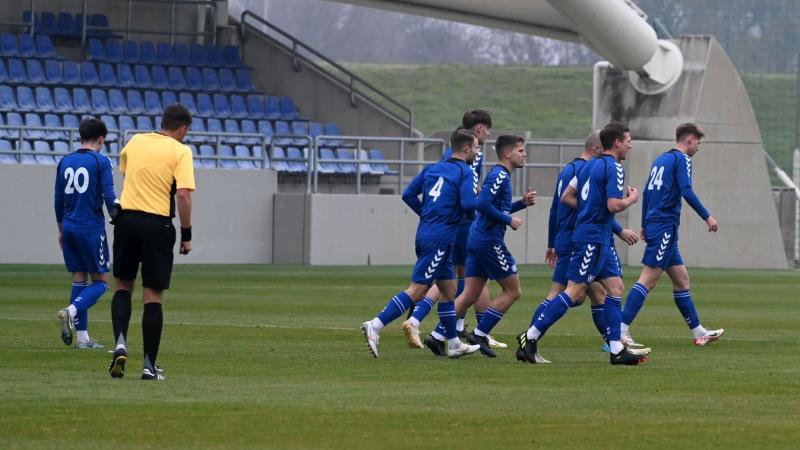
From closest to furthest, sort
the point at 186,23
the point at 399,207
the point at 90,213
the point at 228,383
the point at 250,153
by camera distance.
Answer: the point at 228,383, the point at 90,213, the point at 399,207, the point at 250,153, the point at 186,23

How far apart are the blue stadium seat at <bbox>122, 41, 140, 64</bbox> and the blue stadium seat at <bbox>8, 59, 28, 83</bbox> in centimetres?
268

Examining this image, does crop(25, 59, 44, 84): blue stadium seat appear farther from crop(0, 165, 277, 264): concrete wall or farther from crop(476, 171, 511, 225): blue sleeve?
crop(476, 171, 511, 225): blue sleeve

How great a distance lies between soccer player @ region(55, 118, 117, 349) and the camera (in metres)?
13.8

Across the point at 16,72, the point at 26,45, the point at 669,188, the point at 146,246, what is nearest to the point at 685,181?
the point at 669,188

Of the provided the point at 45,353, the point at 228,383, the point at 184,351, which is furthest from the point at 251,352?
the point at 228,383

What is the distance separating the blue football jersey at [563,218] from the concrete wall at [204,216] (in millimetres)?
16237

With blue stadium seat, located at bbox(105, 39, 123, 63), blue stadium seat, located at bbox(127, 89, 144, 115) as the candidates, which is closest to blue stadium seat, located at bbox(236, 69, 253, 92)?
blue stadium seat, located at bbox(105, 39, 123, 63)

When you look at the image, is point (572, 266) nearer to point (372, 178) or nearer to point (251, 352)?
point (251, 352)

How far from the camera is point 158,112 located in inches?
1383

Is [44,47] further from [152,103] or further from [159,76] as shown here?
[152,103]

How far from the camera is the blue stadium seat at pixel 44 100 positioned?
33.8 m

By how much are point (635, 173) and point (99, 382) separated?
78.5 ft

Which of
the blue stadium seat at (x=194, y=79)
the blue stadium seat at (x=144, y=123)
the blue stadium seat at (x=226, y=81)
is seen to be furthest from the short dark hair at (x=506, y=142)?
the blue stadium seat at (x=226, y=81)

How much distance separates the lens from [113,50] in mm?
37062
